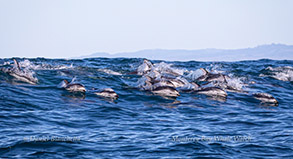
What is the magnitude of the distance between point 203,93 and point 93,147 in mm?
9968

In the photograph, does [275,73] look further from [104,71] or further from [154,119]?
[154,119]

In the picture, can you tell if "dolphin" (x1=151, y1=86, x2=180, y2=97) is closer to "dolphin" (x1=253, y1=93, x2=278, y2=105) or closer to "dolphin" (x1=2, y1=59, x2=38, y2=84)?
"dolphin" (x1=253, y1=93, x2=278, y2=105)

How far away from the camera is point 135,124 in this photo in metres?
13.4

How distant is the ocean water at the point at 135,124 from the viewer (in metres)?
10.3

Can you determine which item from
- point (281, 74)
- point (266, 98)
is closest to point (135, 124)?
point (266, 98)

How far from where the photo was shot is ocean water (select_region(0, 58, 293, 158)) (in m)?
10.3

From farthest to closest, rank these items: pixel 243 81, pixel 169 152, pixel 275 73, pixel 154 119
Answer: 1. pixel 275 73
2. pixel 243 81
3. pixel 154 119
4. pixel 169 152

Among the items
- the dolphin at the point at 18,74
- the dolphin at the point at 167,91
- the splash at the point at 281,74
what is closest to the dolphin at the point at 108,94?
the dolphin at the point at 167,91

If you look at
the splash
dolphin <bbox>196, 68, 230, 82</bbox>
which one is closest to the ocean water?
dolphin <bbox>196, 68, 230, 82</bbox>

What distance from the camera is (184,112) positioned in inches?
612

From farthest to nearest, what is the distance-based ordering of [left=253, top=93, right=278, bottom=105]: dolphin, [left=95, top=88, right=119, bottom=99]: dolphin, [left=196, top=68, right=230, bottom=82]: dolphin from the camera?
[left=196, top=68, right=230, bottom=82]: dolphin
[left=253, top=93, right=278, bottom=105]: dolphin
[left=95, top=88, right=119, bottom=99]: dolphin

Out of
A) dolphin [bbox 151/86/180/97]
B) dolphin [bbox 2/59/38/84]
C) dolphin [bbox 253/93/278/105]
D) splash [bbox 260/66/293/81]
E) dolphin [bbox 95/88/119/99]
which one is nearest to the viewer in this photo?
dolphin [bbox 95/88/119/99]

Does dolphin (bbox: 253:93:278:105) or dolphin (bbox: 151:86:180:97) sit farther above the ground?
dolphin (bbox: 151:86:180:97)

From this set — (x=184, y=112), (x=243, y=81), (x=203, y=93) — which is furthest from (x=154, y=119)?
(x=243, y=81)
